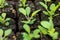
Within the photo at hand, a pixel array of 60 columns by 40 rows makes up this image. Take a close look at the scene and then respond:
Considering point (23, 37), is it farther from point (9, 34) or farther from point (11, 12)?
point (11, 12)

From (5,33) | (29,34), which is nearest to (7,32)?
(5,33)

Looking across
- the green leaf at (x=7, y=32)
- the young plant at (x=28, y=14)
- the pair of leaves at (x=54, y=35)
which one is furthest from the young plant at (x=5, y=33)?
the pair of leaves at (x=54, y=35)

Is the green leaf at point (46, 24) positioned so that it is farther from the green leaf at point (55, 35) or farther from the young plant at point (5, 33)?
the young plant at point (5, 33)

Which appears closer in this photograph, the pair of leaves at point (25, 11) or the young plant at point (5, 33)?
the young plant at point (5, 33)

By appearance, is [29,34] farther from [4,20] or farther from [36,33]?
[4,20]

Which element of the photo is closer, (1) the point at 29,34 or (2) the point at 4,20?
(1) the point at 29,34

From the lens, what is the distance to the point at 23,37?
90 centimetres

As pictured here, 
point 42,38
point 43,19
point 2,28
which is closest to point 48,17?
point 43,19

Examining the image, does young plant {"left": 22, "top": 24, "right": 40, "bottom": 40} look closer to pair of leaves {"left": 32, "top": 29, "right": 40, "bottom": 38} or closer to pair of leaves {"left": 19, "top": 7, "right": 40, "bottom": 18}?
pair of leaves {"left": 32, "top": 29, "right": 40, "bottom": 38}

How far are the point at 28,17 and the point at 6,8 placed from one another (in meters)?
0.17

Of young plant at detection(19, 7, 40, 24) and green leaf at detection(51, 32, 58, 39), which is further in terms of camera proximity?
young plant at detection(19, 7, 40, 24)

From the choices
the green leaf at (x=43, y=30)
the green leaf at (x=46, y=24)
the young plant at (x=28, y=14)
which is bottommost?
the green leaf at (x=43, y=30)

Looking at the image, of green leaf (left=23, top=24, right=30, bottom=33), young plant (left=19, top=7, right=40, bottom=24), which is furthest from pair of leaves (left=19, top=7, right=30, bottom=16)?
green leaf (left=23, top=24, right=30, bottom=33)

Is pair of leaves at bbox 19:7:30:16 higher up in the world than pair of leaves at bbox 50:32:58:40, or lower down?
higher up
